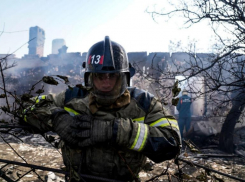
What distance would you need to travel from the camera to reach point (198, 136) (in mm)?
7102

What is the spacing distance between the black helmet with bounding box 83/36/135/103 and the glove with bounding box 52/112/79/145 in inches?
12.4

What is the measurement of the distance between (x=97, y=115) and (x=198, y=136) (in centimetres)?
641

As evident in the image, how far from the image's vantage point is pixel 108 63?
62.2 inches

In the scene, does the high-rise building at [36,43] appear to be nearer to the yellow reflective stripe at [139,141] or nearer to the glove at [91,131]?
the glove at [91,131]

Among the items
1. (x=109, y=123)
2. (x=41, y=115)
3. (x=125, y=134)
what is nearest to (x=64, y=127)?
(x=41, y=115)

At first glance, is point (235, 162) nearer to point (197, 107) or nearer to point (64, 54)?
point (197, 107)

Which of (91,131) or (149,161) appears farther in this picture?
(149,161)

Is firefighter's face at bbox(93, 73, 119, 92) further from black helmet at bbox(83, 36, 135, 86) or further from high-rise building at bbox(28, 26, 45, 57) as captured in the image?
high-rise building at bbox(28, 26, 45, 57)

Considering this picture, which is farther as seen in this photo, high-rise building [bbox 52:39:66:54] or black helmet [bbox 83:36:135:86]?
high-rise building [bbox 52:39:66:54]

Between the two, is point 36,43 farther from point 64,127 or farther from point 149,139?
point 149,139

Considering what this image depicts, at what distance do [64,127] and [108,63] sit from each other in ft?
1.97

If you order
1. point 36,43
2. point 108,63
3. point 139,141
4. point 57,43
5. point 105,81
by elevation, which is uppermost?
point 57,43

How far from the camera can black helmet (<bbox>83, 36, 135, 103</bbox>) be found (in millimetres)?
1581

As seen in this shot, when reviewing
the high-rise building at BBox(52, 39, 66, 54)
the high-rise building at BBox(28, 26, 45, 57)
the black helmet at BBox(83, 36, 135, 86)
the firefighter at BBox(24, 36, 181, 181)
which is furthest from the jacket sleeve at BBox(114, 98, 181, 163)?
the high-rise building at BBox(52, 39, 66, 54)
